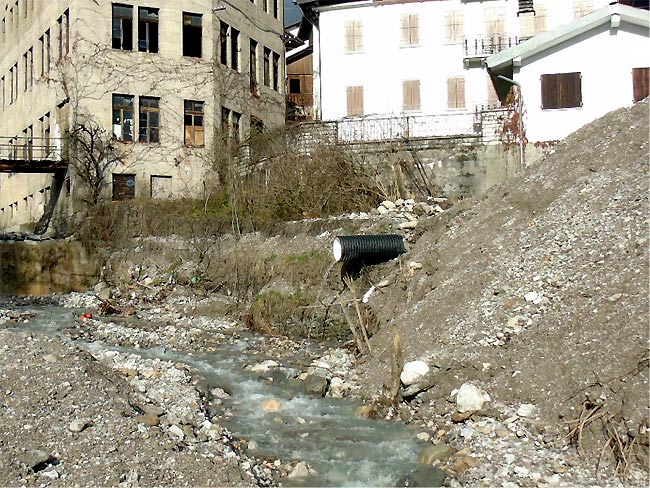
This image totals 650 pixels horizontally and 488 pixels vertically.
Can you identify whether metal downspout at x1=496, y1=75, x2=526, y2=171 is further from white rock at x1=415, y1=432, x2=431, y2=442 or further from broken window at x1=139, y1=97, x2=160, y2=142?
broken window at x1=139, y1=97, x2=160, y2=142

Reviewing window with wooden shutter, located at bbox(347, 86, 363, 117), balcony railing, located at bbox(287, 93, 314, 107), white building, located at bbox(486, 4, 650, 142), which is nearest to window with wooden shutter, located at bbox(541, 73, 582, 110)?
white building, located at bbox(486, 4, 650, 142)

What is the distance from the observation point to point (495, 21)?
3127cm

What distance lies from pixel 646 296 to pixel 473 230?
5.54m

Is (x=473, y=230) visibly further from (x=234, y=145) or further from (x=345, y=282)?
(x=234, y=145)

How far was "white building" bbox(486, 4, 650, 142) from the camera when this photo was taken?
72.3 ft

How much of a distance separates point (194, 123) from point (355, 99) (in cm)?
777

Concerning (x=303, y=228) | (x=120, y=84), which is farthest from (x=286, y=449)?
(x=120, y=84)

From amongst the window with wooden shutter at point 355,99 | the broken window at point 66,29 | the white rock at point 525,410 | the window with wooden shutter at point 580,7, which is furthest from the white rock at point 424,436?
the window with wooden shutter at point 580,7

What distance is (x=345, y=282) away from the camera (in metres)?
16.0

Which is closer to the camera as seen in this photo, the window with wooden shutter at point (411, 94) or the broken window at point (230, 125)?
the broken window at point (230, 125)

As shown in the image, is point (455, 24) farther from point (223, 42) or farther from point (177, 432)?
point (177, 432)

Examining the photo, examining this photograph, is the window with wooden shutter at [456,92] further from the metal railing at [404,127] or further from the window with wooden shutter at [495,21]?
the metal railing at [404,127]

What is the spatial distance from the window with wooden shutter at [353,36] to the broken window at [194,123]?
7.76m

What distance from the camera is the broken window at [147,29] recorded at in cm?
2994
